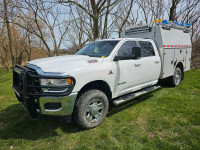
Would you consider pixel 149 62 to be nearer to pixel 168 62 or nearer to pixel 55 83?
pixel 168 62

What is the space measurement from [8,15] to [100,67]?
853cm

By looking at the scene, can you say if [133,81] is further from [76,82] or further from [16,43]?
[16,43]

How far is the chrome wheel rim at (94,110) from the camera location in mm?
2807

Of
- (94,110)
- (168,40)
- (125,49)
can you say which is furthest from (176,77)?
(94,110)

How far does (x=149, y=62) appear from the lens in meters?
4.03

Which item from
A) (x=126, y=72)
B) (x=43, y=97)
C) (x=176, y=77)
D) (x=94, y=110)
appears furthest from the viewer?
(x=176, y=77)

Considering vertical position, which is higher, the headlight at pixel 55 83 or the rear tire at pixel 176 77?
the headlight at pixel 55 83

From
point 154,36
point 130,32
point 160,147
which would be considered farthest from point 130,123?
point 130,32

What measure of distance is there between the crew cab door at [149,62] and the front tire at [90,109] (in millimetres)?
1637

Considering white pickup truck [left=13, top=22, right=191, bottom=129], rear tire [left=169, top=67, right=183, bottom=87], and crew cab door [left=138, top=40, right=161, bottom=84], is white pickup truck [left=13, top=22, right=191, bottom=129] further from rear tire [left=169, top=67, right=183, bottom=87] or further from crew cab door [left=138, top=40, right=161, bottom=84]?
rear tire [left=169, top=67, right=183, bottom=87]

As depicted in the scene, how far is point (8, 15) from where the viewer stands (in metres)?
8.22

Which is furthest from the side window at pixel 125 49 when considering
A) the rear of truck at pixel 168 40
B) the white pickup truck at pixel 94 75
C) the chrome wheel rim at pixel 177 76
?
the chrome wheel rim at pixel 177 76

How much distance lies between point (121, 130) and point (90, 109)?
0.78 m

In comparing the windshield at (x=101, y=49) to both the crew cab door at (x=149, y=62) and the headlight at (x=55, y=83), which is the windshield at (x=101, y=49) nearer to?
the crew cab door at (x=149, y=62)
